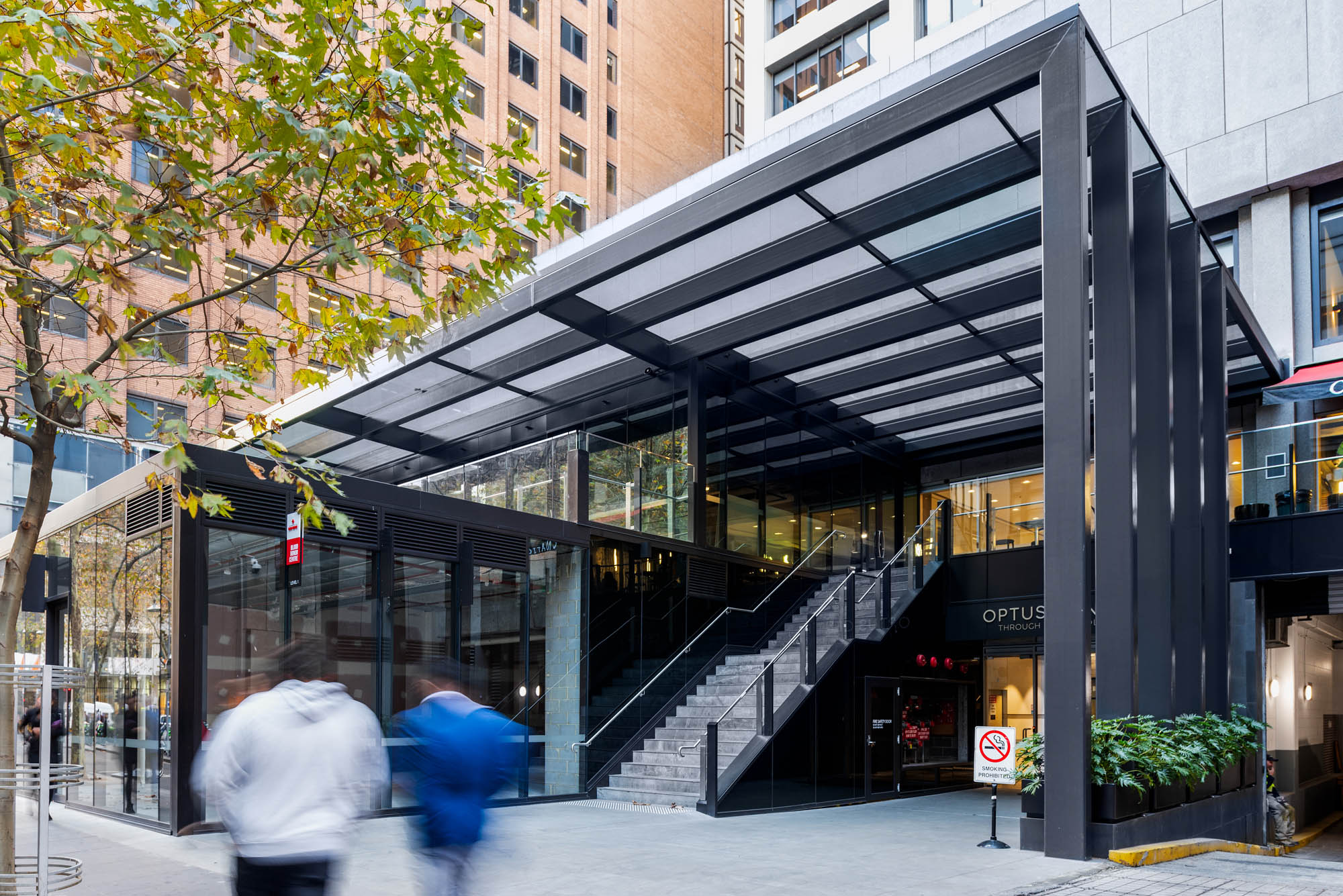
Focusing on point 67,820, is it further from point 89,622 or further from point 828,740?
point 828,740

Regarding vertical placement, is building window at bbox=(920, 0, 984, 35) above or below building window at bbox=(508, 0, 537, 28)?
below

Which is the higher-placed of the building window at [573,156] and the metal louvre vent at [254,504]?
the building window at [573,156]

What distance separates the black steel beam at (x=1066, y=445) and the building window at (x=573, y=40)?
42.2 metres

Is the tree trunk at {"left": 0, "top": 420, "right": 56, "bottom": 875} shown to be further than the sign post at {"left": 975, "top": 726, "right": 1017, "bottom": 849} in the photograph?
No

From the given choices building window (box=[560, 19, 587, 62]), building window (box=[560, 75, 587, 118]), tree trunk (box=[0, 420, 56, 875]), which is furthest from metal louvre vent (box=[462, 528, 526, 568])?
building window (box=[560, 19, 587, 62])

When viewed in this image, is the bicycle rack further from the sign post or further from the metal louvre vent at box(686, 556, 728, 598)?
the metal louvre vent at box(686, 556, 728, 598)

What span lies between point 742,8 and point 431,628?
188 ft

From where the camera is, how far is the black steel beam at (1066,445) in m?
9.92

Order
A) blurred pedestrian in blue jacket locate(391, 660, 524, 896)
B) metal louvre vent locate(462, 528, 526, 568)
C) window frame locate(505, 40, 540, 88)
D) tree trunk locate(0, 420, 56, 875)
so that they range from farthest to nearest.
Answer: window frame locate(505, 40, 540, 88) < metal louvre vent locate(462, 528, 526, 568) < tree trunk locate(0, 420, 56, 875) < blurred pedestrian in blue jacket locate(391, 660, 524, 896)

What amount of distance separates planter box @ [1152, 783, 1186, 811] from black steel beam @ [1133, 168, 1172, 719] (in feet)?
3.01

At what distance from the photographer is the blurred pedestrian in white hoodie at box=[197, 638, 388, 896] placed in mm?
4164

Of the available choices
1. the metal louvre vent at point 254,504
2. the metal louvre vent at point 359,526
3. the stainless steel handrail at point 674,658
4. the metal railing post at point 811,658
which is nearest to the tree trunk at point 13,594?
the metal louvre vent at point 254,504

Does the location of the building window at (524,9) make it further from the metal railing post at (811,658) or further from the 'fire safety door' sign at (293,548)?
the 'fire safety door' sign at (293,548)

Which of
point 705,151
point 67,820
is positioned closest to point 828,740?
point 67,820
